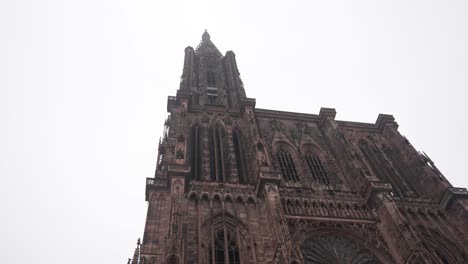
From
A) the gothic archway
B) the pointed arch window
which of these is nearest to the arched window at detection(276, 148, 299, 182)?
the gothic archway

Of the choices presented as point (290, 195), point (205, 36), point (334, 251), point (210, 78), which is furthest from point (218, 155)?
point (205, 36)

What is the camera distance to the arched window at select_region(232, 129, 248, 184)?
23.4 meters

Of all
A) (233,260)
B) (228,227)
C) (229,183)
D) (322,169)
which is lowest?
(233,260)

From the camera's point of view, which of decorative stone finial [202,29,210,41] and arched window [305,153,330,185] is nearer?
arched window [305,153,330,185]

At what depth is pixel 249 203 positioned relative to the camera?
20688 mm

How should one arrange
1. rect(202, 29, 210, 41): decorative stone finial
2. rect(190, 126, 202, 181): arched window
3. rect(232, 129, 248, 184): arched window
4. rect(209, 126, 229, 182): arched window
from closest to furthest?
rect(190, 126, 202, 181): arched window
rect(209, 126, 229, 182): arched window
rect(232, 129, 248, 184): arched window
rect(202, 29, 210, 41): decorative stone finial

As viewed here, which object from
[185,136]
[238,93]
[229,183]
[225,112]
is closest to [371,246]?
[229,183]

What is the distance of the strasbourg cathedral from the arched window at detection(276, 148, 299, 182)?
71 millimetres

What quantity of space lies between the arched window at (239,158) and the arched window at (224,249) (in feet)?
15.2

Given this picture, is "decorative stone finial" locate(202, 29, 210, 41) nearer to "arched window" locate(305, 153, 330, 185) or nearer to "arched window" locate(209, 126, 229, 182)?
"arched window" locate(209, 126, 229, 182)

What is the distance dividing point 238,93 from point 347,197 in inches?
514

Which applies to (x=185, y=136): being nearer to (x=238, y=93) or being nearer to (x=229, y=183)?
(x=229, y=183)

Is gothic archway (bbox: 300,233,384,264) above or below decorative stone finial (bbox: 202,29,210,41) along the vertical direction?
below

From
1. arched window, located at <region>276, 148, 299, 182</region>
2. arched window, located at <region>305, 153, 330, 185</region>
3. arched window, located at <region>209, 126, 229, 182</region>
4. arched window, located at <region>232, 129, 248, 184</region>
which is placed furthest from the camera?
arched window, located at <region>305, 153, 330, 185</region>
